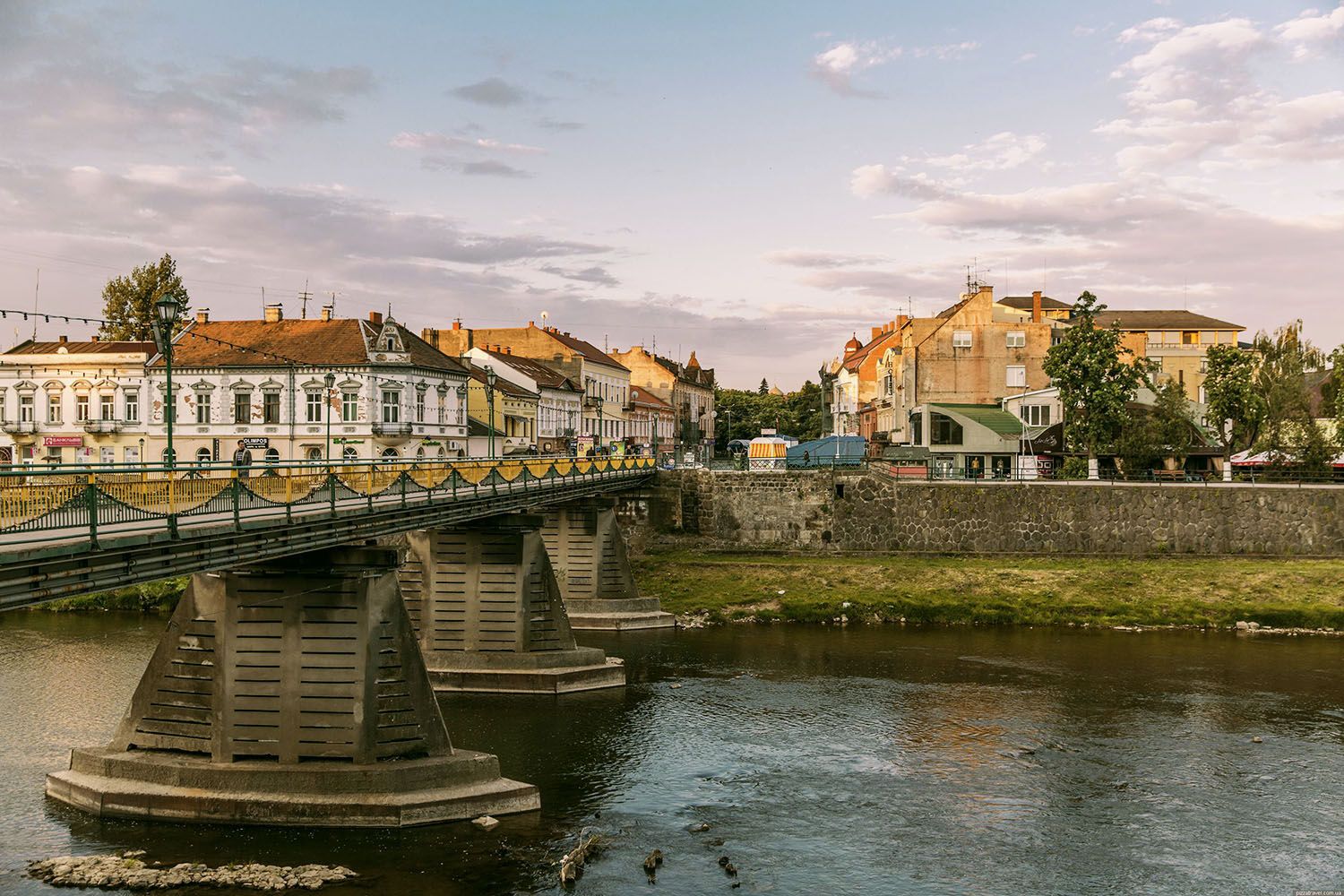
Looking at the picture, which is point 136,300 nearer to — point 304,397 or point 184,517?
point 304,397

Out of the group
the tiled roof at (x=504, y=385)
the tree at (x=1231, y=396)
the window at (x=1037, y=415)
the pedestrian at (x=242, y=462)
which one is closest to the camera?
the pedestrian at (x=242, y=462)

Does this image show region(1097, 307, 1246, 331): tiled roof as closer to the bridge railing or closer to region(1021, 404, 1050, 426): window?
region(1021, 404, 1050, 426): window

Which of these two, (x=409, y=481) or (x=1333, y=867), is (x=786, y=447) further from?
(x=1333, y=867)

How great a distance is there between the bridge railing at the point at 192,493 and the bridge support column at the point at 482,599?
15.0ft

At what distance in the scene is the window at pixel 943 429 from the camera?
80.8 m

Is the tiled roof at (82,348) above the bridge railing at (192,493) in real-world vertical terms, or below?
above

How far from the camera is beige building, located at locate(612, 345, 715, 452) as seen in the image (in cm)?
14762

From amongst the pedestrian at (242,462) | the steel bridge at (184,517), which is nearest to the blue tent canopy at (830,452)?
the pedestrian at (242,462)

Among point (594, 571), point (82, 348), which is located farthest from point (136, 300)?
point (594, 571)

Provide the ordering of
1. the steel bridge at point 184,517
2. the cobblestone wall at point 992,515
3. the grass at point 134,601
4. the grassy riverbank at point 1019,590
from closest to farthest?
the steel bridge at point 184,517
the grassy riverbank at point 1019,590
the grass at point 134,601
the cobblestone wall at point 992,515

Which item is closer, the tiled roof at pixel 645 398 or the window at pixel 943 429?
the window at pixel 943 429

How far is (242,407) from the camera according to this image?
238 ft

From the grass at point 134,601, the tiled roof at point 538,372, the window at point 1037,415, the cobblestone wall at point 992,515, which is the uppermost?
the tiled roof at point 538,372

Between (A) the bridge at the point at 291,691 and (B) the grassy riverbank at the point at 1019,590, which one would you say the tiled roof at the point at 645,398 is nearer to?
(B) the grassy riverbank at the point at 1019,590
